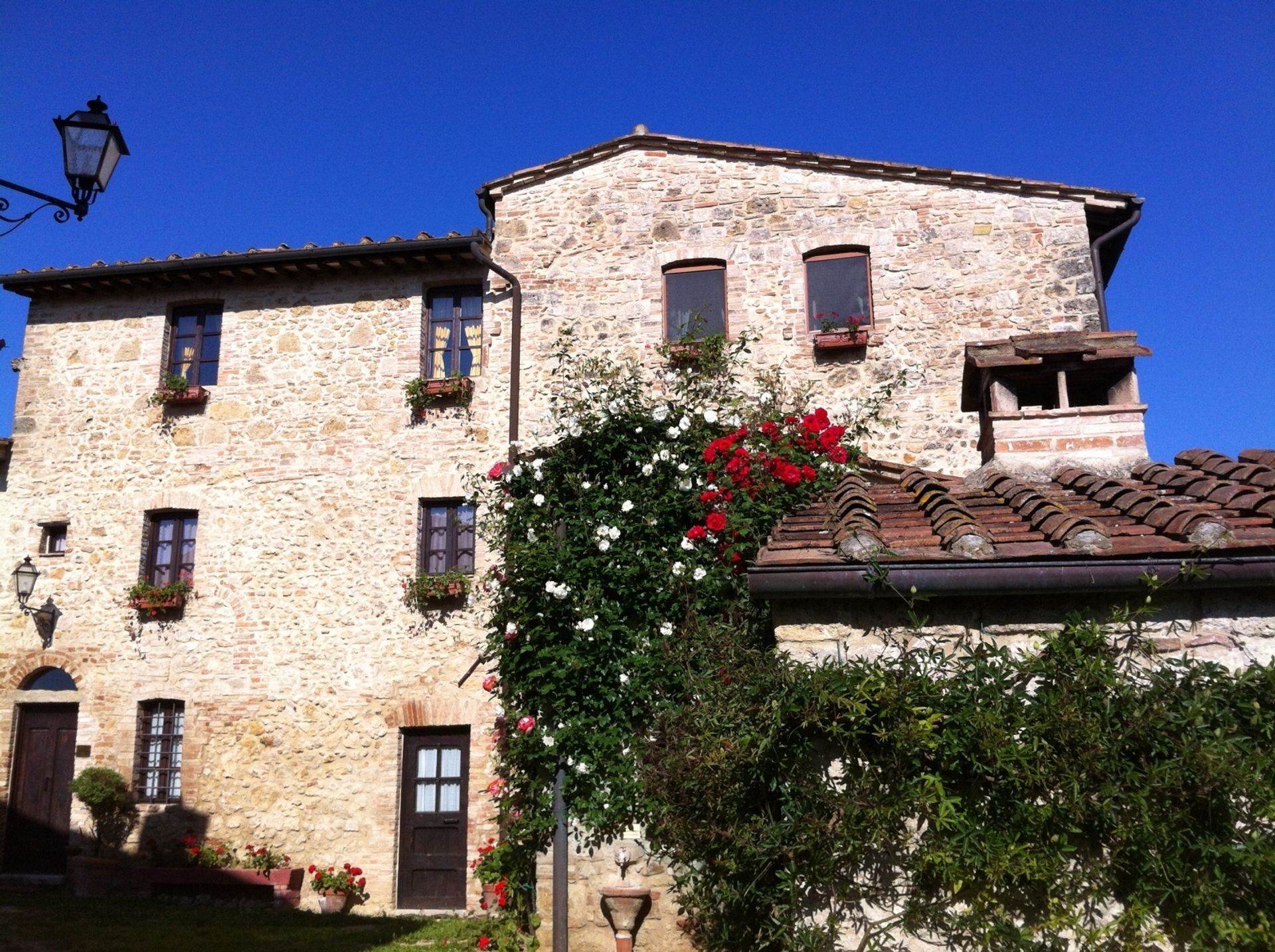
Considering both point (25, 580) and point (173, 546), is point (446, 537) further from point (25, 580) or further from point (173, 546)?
point (25, 580)

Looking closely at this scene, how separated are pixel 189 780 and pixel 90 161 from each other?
8.18 metres

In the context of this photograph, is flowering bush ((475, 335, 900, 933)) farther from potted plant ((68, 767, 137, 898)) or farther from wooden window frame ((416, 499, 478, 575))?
potted plant ((68, 767, 137, 898))

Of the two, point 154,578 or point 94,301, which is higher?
point 94,301

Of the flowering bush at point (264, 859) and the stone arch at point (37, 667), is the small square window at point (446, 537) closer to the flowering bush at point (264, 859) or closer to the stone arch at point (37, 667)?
the flowering bush at point (264, 859)

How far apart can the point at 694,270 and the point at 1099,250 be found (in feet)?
13.9

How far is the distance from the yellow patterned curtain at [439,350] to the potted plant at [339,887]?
224 inches

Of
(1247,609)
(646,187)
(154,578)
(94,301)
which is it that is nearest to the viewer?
(1247,609)

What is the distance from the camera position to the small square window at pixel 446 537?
11.9m

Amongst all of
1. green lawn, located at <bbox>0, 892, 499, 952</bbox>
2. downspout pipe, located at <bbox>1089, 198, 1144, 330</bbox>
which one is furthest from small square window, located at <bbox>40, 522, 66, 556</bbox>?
downspout pipe, located at <bbox>1089, 198, 1144, 330</bbox>

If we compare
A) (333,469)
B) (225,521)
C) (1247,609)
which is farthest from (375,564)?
(1247,609)

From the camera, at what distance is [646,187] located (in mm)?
11633

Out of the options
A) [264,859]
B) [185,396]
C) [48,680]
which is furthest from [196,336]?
[264,859]

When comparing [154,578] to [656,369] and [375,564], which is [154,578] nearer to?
[375,564]

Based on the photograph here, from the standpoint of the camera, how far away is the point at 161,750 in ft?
39.6
